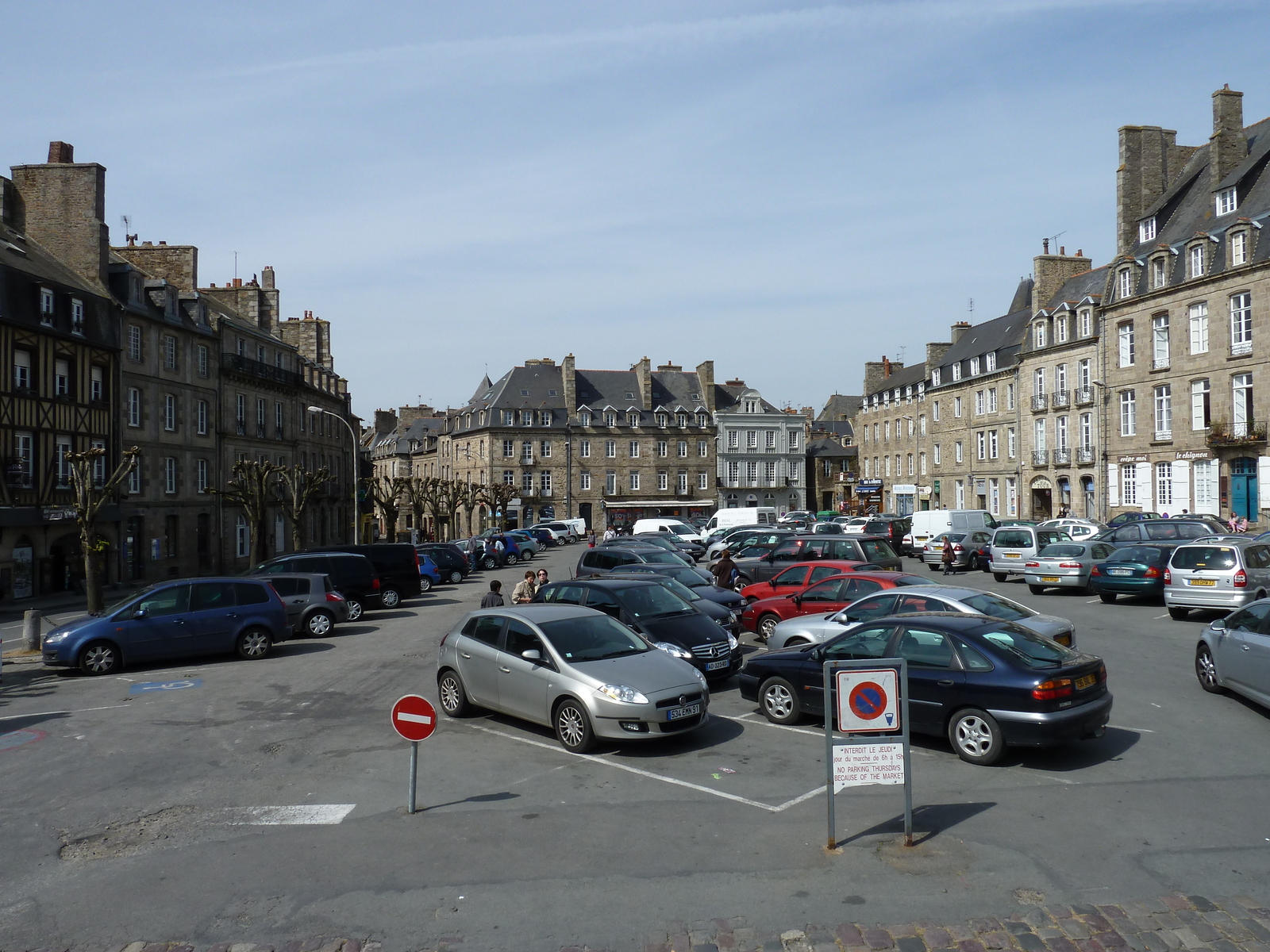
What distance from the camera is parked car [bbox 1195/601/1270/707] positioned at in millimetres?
10383

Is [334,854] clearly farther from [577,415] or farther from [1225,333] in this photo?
[577,415]

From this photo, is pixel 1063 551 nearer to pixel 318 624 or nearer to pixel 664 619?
pixel 664 619

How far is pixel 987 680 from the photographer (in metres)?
8.99

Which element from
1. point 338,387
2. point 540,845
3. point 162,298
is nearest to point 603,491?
point 338,387

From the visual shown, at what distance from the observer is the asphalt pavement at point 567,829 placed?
20.3ft

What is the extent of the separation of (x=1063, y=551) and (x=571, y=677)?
1834 centimetres

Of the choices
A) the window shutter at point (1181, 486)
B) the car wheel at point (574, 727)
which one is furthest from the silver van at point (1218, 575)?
the window shutter at point (1181, 486)

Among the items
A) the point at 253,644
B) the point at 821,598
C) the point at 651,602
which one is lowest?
the point at 253,644

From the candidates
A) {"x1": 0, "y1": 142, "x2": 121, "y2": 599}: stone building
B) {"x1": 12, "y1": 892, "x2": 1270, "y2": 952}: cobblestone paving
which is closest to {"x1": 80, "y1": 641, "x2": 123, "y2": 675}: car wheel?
{"x1": 12, "y1": 892, "x2": 1270, "y2": 952}: cobblestone paving

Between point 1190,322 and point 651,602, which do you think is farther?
point 1190,322

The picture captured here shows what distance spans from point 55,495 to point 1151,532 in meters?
34.1

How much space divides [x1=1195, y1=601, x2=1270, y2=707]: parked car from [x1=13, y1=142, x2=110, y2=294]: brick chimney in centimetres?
3651

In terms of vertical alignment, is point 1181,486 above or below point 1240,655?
above

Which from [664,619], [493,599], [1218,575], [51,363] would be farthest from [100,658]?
[1218,575]
